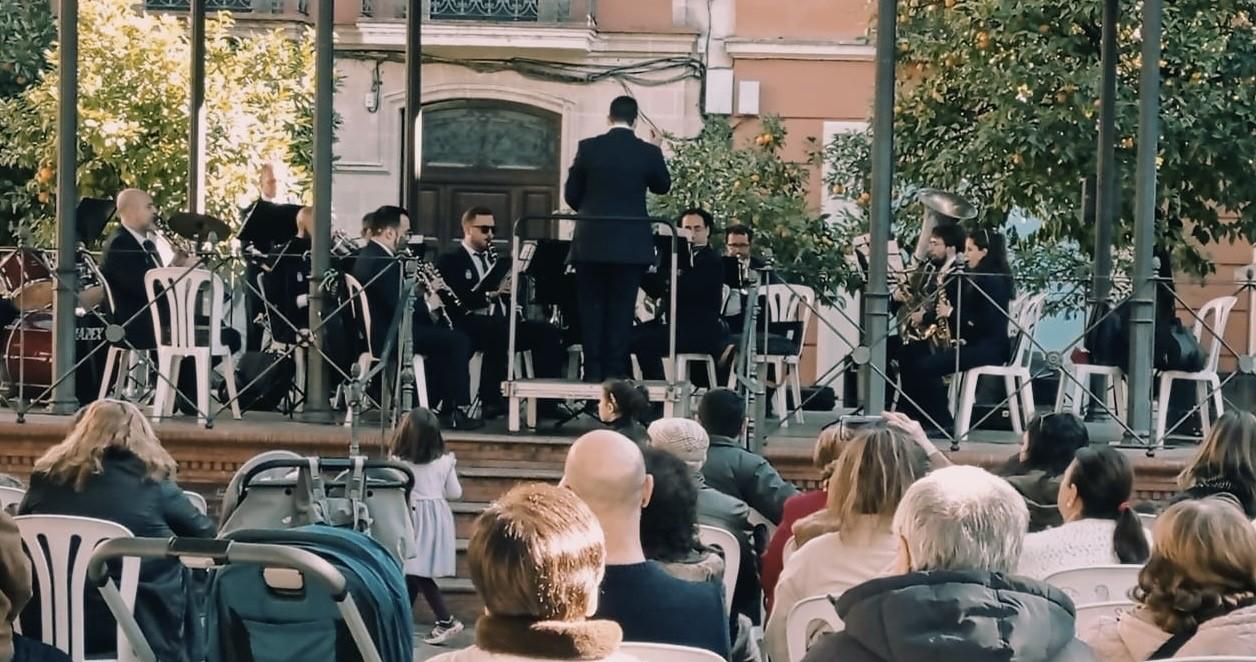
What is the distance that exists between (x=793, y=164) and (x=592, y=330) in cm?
679

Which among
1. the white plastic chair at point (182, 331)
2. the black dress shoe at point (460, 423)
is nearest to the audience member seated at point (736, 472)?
the black dress shoe at point (460, 423)

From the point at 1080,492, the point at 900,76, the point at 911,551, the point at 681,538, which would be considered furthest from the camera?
the point at 900,76

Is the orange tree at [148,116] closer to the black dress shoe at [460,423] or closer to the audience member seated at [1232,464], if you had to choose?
the black dress shoe at [460,423]

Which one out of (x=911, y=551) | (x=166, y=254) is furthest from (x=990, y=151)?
(x=911, y=551)

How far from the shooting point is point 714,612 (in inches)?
172

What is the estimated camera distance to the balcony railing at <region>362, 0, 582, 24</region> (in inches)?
752

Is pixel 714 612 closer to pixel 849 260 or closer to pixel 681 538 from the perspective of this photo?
pixel 681 538

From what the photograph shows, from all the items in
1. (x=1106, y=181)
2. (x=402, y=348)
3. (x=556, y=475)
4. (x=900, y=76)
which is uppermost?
(x=900, y=76)

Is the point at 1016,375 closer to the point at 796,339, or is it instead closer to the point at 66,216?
the point at 796,339

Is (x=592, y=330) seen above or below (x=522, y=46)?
below

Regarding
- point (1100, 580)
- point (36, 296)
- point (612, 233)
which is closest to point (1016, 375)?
point (612, 233)

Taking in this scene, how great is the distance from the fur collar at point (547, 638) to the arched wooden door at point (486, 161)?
16300 mm

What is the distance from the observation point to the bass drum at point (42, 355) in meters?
10.5

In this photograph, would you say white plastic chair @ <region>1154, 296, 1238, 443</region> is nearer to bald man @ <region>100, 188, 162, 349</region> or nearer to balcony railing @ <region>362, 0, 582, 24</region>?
bald man @ <region>100, 188, 162, 349</region>
